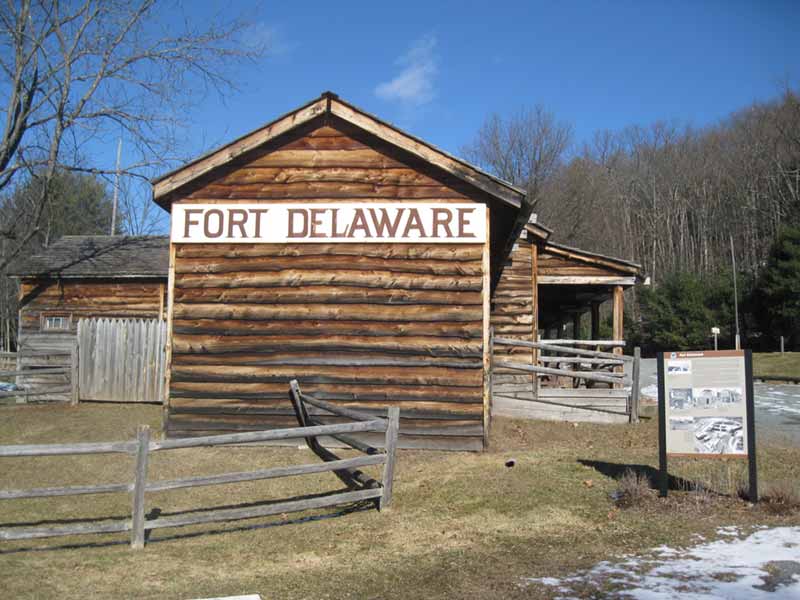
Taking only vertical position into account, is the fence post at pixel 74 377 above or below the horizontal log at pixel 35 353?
below

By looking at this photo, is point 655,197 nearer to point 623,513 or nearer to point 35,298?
point 35,298

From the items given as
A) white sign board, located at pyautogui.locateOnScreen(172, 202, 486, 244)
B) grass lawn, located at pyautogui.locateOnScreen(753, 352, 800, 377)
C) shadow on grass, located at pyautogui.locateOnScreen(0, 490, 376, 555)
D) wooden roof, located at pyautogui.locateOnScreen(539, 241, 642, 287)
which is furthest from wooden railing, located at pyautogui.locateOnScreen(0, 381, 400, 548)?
grass lawn, located at pyautogui.locateOnScreen(753, 352, 800, 377)

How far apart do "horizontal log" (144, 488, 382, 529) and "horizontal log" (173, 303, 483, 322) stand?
3.61 metres

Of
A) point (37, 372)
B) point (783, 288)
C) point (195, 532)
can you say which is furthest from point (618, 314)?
point (783, 288)

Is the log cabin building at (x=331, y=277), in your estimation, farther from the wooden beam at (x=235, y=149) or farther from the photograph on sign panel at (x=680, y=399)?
the photograph on sign panel at (x=680, y=399)

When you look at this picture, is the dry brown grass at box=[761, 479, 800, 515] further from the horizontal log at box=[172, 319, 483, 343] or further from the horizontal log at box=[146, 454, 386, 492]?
the horizontal log at box=[172, 319, 483, 343]

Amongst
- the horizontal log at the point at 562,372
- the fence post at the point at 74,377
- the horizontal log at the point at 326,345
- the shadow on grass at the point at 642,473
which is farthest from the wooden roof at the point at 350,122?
the fence post at the point at 74,377

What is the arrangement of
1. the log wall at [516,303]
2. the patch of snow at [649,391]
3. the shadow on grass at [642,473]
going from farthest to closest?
the patch of snow at [649,391], the log wall at [516,303], the shadow on grass at [642,473]

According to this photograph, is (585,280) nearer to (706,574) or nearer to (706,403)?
(706,403)

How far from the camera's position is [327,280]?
36.3 ft

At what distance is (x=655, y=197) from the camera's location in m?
60.5

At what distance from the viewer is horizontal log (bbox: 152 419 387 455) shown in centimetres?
695

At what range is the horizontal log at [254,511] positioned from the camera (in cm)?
686

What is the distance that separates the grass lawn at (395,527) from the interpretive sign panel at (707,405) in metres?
0.59
